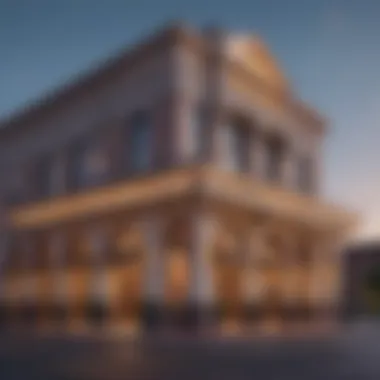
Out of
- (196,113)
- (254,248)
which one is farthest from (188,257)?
(196,113)

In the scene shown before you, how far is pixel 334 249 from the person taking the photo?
4.91 meters

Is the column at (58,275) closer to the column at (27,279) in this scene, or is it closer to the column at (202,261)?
the column at (27,279)

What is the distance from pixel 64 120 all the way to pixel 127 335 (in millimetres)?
3985

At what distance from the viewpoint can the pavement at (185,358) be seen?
4301 millimetres

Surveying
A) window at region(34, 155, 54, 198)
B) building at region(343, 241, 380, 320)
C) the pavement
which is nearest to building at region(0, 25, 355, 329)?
window at region(34, 155, 54, 198)

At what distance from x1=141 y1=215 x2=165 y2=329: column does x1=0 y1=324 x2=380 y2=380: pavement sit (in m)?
0.30

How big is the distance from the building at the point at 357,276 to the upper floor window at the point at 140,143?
7.41 feet

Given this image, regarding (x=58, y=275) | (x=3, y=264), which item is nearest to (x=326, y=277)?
(x=58, y=275)

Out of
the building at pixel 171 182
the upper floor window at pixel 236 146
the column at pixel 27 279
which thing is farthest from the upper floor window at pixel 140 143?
the column at pixel 27 279

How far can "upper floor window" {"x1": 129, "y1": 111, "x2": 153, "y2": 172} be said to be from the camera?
5969 mm

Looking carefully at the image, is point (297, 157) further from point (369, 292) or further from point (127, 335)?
point (127, 335)

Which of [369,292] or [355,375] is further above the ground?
[369,292]

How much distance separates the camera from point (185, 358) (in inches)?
210

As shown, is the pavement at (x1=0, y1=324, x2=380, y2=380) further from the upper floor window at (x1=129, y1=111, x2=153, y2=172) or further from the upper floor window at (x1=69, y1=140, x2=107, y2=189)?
the upper floor window at (x1=129, y1=111, x2=153, y2=172)
